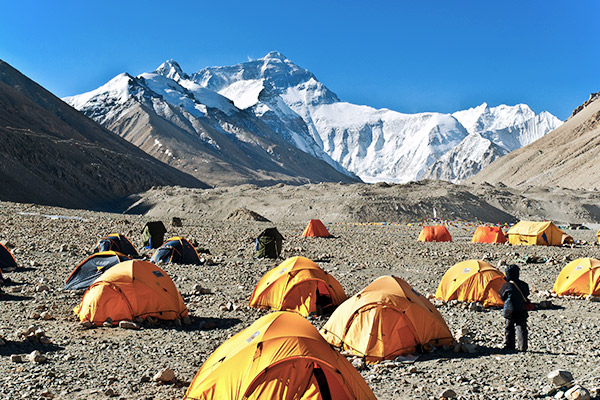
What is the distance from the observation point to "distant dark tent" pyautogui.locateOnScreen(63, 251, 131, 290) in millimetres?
14562

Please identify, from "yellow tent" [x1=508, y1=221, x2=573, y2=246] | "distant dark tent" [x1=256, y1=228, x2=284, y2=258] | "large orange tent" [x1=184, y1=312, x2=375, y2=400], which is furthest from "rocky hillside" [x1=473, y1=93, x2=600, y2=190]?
"large orange tent" [x1=184, y1=312, x2=375, y2=400]

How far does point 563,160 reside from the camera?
12075 cm

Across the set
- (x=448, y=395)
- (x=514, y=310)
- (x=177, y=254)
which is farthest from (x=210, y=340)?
(x=177, y=254)

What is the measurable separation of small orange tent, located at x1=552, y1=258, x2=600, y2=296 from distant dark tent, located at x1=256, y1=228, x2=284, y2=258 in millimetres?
11017

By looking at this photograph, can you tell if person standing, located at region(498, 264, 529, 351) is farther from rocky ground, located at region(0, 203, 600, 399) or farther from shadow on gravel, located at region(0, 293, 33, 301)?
shadow on gravel, located at region(0, 293, 33, 301)

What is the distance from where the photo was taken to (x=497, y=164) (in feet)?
486

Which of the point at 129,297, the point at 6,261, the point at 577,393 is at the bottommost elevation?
the point at 6,261

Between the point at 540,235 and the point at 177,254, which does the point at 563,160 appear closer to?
the point at 540,235

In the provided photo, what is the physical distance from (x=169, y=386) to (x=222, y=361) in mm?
1569

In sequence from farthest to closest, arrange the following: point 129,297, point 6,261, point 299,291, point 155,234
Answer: point 155,234
point 6,261
point 299,291
point 129,297

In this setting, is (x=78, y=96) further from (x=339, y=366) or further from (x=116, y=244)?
(x=339, y=366)

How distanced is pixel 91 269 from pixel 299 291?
5.87 m

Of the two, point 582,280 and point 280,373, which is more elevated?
point 582,280

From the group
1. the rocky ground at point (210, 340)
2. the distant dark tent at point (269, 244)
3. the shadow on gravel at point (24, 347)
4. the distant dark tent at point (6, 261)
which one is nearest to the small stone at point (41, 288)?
the rocky ground at point (210, 340)
